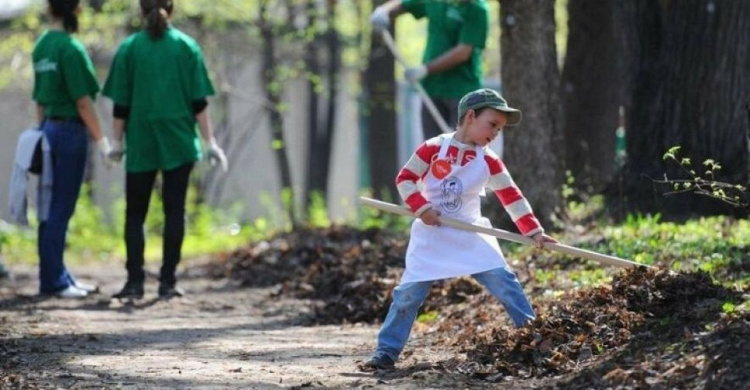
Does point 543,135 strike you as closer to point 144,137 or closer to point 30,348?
point 144,137

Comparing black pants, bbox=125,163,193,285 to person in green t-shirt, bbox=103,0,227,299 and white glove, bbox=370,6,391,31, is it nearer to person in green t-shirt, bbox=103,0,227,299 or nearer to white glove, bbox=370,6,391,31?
person in green t-shirt, bbox=103,0,227,299

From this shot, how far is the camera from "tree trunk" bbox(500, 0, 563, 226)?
11.2 meters

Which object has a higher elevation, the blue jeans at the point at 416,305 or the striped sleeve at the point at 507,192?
the striped sleeve at the point at 507,192

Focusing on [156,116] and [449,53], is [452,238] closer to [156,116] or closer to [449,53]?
[156,116]

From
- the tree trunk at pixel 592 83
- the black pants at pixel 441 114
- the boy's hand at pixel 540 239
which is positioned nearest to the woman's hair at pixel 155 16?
the black pants at pixel 441 114

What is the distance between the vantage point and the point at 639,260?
8.62 metres

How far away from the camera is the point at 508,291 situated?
709cm

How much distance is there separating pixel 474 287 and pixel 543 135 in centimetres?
231

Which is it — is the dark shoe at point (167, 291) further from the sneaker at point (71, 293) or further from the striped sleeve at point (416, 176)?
the striped sleeve at point (416, 176)

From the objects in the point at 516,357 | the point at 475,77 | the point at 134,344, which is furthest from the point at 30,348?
the point at 475,77

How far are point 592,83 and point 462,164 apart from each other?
745cm

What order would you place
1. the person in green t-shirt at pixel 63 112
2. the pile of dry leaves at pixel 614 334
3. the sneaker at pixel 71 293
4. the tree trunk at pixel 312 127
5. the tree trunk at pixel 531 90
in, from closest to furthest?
the pile of dry leaves at pixel 614 334 < the person in green t-shirt at pixel 63 112 < the sneaker at pixel 71 293 < the tree trunk at pixel 531 90 < the tree trunk at pixel 312 127

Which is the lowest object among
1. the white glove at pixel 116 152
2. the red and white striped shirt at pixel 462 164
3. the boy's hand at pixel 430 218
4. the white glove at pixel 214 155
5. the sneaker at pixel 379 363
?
the sneaker at pixel 379 363

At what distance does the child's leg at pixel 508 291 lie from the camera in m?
7.08
